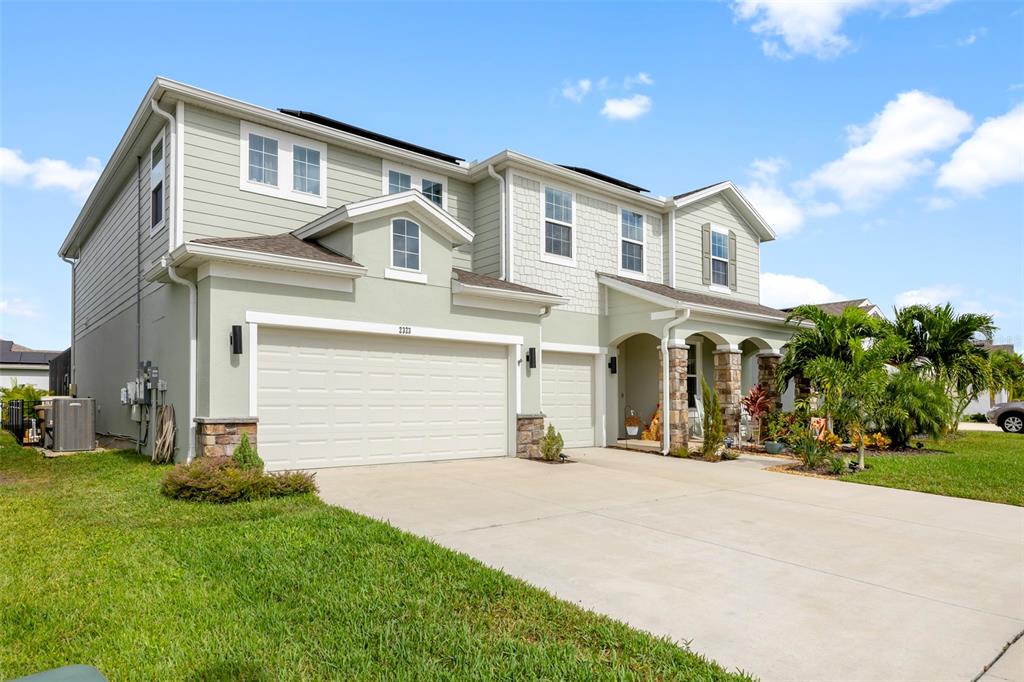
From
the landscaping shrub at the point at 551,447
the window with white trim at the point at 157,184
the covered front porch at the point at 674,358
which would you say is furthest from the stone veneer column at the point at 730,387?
the window with white trim at the point at 157,184

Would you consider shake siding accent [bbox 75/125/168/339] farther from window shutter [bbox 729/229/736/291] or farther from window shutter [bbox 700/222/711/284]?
window shutter [bbox 729/229/736/291]

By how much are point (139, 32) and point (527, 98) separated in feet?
21.0

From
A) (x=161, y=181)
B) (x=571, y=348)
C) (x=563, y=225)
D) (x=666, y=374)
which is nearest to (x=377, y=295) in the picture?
(x=161, y=181)

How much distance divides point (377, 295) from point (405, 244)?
1.13 m

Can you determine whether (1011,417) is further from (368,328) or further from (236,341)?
(236,341)

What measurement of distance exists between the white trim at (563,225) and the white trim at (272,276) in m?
5.29

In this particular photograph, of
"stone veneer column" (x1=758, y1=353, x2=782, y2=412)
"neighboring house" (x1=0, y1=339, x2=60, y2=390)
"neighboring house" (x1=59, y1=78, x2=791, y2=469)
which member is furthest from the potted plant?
"neighboring house" (x1=0, y1=339, x2=60, y2=390)

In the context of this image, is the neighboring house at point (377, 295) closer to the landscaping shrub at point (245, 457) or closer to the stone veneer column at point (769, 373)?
the stone veneer column at point (769, 373)

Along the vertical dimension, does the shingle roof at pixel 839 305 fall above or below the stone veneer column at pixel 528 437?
above

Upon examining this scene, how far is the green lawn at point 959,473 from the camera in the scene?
30.2 ft

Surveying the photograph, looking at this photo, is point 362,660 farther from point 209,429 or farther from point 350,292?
point 350,292

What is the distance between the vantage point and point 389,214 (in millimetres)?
10984

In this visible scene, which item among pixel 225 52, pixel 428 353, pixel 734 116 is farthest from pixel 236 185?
pixel 734 116

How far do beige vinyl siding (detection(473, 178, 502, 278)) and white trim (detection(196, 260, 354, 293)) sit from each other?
431cm
